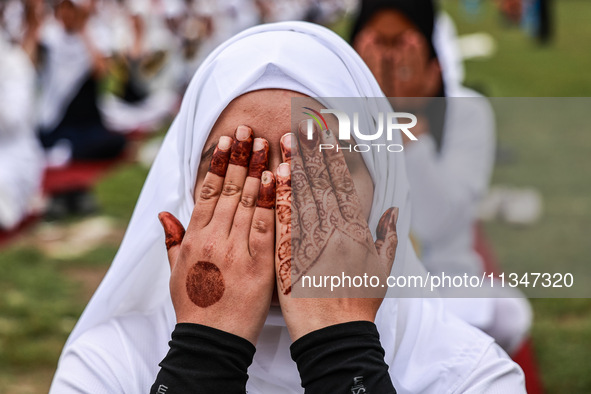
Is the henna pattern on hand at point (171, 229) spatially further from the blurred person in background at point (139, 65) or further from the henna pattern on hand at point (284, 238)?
the blurred person in background at point (139, 65)

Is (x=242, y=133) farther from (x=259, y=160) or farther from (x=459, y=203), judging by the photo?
(x=459, y=203)

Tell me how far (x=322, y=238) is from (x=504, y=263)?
3.77m

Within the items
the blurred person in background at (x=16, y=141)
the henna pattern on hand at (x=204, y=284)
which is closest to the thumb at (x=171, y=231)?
the henna pattern on hand at (x=204, y=284)

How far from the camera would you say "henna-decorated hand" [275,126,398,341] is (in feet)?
4.59

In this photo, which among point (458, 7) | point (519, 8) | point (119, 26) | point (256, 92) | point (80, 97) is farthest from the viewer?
point (458, 7)

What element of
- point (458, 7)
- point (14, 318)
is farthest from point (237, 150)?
point (458, 7)

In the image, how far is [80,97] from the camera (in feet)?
25.9

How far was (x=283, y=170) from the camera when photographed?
Answer: 142 centimetres

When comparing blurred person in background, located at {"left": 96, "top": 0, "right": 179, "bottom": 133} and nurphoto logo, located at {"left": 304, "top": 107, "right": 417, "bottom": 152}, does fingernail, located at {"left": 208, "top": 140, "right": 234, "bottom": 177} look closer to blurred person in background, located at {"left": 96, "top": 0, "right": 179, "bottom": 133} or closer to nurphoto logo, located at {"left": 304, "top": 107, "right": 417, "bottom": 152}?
nurphoto logo, located at {"left": 304, "top": 107, "right": 417, "bottom": 152}

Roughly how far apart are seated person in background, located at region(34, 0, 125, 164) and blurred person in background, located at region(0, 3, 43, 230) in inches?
56.5

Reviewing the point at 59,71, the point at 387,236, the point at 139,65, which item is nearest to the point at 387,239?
the point at 387,236

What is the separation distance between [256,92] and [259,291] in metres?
0.44

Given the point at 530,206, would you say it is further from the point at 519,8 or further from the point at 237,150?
the point at 519,8

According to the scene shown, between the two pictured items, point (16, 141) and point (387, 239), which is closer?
point (387, 239)
